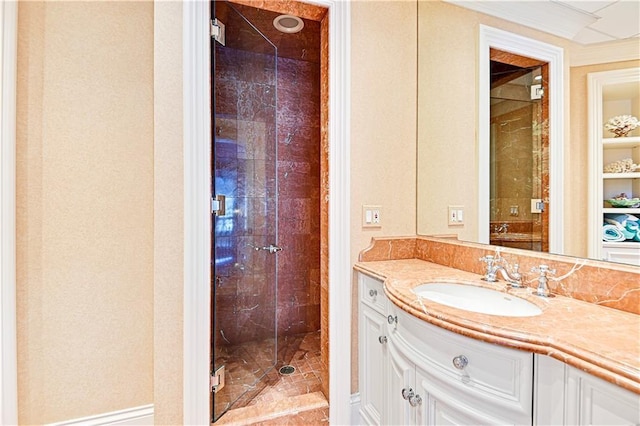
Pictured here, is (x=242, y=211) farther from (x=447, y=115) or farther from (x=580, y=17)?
(x=580, y=17)

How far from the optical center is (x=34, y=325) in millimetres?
1373

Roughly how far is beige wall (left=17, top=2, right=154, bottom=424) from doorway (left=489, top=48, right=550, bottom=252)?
181cm

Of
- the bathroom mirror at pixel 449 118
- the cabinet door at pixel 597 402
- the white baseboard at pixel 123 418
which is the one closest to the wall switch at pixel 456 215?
the bathroom mirror at pixel 449 118

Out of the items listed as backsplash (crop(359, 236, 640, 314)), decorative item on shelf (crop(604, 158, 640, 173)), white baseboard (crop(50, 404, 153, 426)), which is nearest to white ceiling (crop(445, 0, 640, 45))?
decorative item on shelf (crop(604, 158, 640, 173))

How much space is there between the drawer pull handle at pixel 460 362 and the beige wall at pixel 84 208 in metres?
1.49

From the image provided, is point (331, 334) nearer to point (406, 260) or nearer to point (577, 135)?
point (406, 260)

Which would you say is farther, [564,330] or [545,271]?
[545,271]

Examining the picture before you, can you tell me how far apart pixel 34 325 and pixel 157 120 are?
114 cm

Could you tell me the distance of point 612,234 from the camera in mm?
996

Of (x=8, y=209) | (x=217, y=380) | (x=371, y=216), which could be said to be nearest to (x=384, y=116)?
(x=371, y=216)

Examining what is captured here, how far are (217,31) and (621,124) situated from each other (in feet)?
5.94

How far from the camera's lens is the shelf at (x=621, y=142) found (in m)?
0.92

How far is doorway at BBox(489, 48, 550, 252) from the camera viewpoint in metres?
1.21

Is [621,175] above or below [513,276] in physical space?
above
